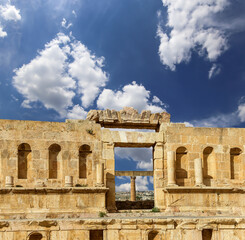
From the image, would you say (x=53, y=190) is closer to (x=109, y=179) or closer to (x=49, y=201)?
(x=49, y=201)

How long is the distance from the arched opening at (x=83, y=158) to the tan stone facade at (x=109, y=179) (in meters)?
0.05

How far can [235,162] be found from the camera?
51.9 ft

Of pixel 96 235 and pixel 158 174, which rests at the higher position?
pixel 158 174

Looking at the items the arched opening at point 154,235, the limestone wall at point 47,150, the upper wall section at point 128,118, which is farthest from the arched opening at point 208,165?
the limestone wall at point 47,150

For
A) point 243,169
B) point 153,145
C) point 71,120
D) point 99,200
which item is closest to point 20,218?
point 99,200

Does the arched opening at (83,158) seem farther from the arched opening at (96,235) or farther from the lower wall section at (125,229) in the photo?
the lower wall section at (125,229)

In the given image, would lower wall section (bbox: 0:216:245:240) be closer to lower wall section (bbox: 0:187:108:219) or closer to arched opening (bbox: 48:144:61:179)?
lower wall section (bbox: 0:187:108:219)

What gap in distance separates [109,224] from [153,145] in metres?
4.96

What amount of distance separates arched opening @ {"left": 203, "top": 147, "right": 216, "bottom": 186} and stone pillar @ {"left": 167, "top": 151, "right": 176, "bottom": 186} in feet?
6.40

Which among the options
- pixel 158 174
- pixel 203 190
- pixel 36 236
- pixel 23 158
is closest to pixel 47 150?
pixel 23 158

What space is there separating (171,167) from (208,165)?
7.82 feet

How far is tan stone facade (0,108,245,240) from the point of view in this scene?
11.8 metres

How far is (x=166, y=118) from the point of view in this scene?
16062mm

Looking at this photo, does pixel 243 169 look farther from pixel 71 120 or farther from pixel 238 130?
pixel 71 120
